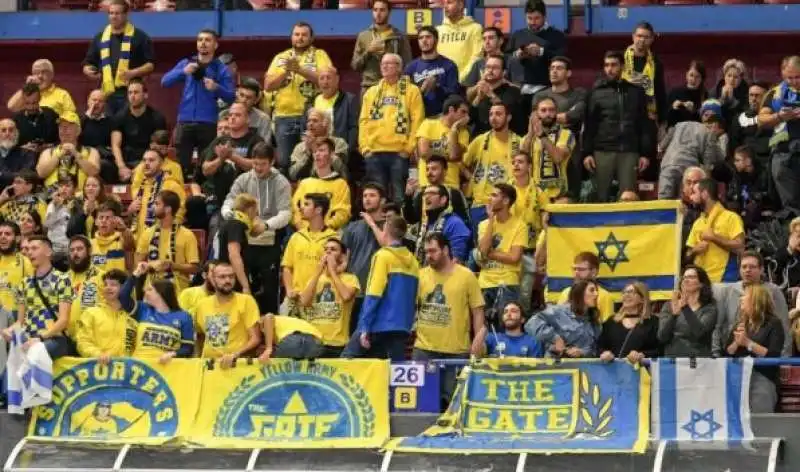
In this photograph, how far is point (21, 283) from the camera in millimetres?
20547

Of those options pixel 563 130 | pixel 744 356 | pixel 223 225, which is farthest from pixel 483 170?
pixel 744 356

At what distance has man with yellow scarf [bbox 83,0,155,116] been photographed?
81.5ft

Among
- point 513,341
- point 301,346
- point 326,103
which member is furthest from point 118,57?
point 513,341

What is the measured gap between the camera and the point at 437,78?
2338cm

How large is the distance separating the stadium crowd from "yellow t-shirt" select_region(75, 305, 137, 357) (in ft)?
0.07

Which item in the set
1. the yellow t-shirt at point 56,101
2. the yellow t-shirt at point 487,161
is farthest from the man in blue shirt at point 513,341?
the yellow t-shirt at point 56,101

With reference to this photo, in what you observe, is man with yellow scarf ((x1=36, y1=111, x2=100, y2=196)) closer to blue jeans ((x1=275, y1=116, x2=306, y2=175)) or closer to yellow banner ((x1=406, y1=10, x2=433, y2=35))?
blue jeans ((x1=275, y1=116, x2=306, y2=175))

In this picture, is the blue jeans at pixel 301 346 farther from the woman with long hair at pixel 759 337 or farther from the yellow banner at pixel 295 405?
the woman with long hair at pixel 759 337

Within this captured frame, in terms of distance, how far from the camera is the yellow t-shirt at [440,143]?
22172mm

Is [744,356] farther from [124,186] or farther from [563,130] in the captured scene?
[124,186]

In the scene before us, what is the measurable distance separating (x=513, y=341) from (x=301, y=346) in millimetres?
1880

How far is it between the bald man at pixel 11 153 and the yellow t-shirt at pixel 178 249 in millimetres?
2868

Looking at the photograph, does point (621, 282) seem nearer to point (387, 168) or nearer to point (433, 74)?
point (387, 168)

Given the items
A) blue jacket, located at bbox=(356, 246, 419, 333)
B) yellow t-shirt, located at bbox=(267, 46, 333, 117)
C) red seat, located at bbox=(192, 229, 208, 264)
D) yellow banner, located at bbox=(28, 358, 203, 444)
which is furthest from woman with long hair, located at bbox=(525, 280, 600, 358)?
yellow t-shirt, located at bbox=(267, 46, 333, 117)
